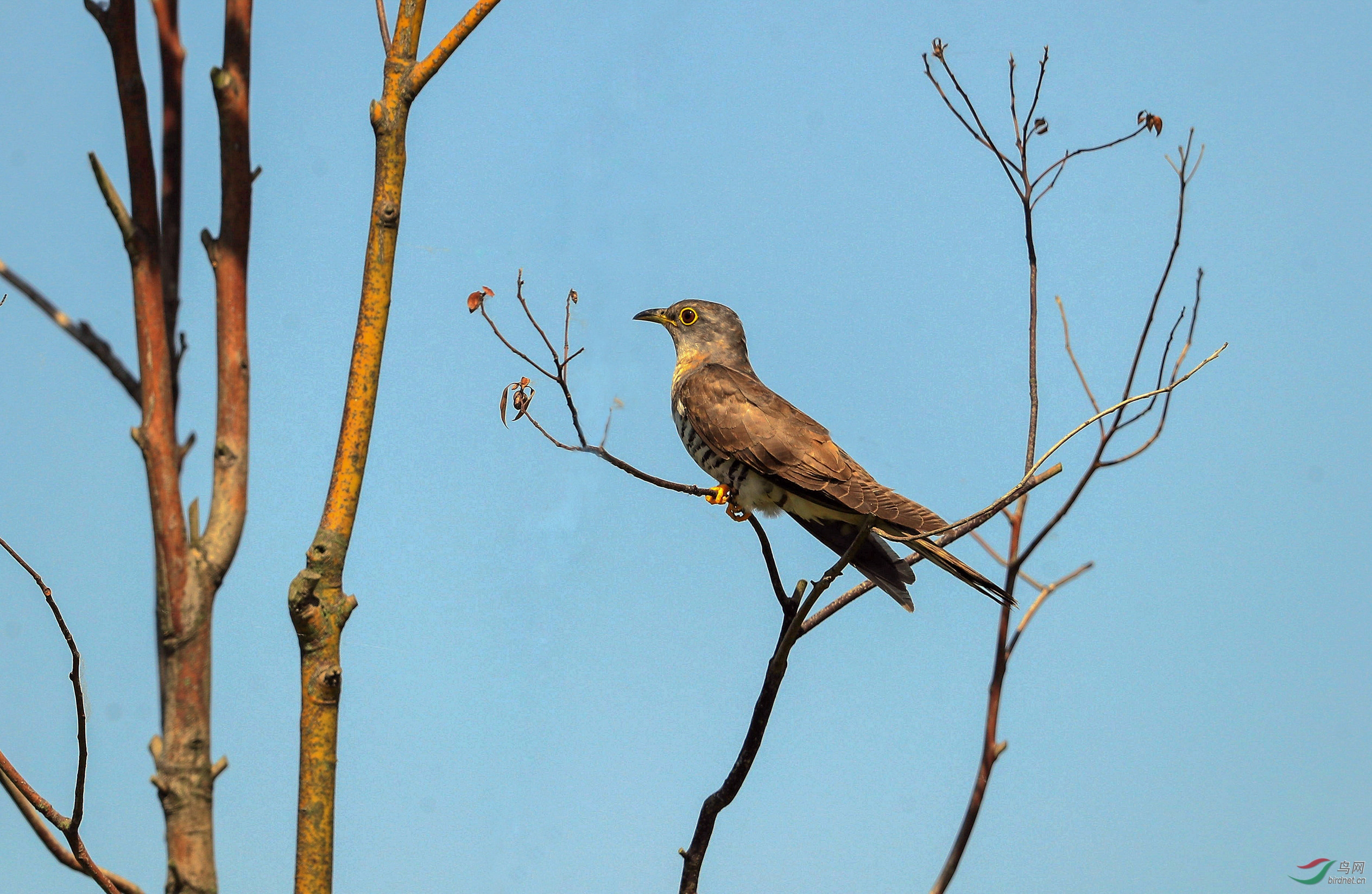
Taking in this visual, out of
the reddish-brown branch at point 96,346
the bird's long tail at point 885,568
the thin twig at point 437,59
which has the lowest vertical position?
the reddish-brown branch at point 96,346

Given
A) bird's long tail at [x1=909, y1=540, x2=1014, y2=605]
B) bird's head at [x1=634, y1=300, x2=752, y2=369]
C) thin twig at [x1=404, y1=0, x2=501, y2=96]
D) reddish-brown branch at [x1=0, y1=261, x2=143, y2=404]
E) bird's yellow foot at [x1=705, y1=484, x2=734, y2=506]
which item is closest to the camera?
reddish-brown branch at [x1=0, y1=261, x2=143, y2=404]

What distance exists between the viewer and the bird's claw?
5352 mm

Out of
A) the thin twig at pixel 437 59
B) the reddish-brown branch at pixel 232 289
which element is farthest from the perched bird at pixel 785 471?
the reddish-brown branch at pixel 232 289

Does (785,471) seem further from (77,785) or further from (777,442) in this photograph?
(77,785)

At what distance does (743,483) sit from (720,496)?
0.13 meters

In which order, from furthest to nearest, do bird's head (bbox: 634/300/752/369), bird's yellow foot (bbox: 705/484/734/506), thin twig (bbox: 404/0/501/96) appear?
bird's head (bbox: 634/300/752/369) < bird's yellow foot (bbox: 705/484/734/506) < thin twig (bbox: 404/0/501/96)

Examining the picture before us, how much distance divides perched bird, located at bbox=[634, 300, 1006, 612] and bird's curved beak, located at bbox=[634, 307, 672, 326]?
48cm

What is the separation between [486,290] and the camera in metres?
3.89

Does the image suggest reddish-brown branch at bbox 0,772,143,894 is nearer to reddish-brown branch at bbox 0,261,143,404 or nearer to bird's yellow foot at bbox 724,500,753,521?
reddish-brown branch at bbox 0,261,143,404

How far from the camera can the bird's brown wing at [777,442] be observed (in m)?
4.89

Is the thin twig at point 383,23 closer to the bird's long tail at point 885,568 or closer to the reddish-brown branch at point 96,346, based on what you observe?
the reddish-brown branch at point 96,346

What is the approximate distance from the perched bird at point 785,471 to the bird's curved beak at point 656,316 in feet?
1.57

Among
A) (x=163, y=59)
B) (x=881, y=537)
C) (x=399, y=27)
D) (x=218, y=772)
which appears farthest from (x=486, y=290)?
(x=218, y=772)

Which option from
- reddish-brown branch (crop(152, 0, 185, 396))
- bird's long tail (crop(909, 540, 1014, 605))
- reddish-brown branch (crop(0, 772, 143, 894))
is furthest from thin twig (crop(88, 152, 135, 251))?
bird's long tail (crop(909, 540, 1014, 605))
